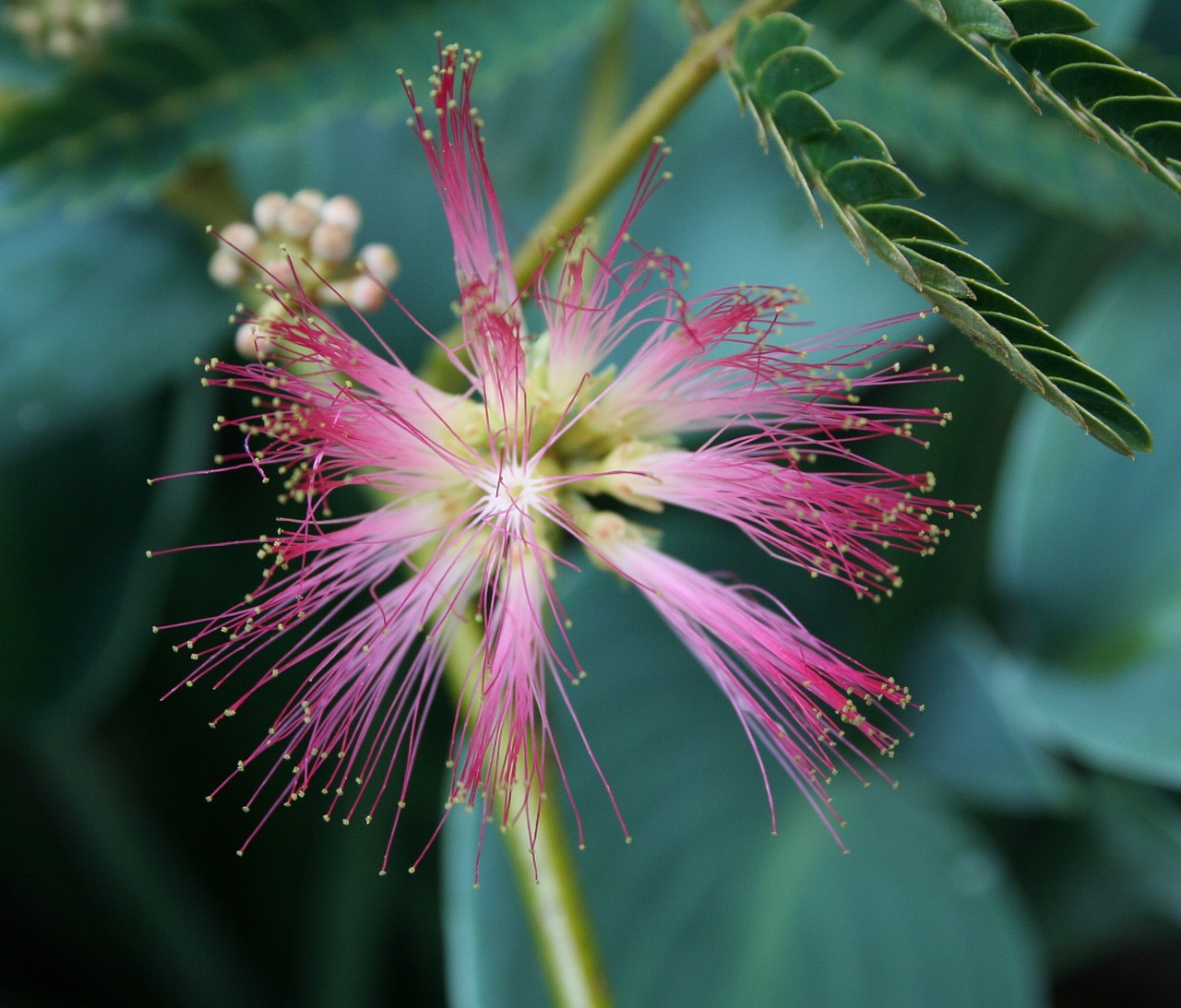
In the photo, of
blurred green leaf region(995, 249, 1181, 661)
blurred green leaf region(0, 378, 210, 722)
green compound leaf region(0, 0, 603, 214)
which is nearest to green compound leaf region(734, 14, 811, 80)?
green compound leaf region(0, 0, 603, 214)

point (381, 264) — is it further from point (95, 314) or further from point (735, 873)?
point (735, 873)

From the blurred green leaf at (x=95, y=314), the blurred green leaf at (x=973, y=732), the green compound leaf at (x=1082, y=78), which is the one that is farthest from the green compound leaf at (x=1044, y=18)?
the blurred green leaf at (x=95, y=314)

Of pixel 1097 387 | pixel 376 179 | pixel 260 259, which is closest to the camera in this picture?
pixel 1097 387

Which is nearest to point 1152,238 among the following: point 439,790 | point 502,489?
point 502,489

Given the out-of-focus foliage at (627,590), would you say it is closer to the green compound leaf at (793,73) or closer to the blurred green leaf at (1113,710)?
the blurred green leaf at (1113,710)

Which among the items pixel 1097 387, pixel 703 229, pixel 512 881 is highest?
pixel 703 229

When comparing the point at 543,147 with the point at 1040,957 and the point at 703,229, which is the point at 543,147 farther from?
the point at 1040,957
